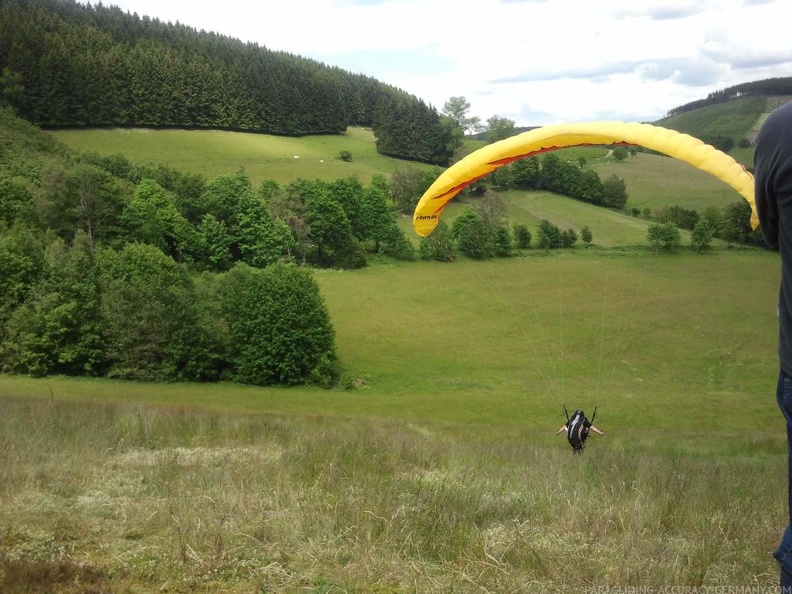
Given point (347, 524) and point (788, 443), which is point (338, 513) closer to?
point (347, 524)

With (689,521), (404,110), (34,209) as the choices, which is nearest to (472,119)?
(404,110)

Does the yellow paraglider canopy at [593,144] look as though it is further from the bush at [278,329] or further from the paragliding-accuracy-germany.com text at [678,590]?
the bush at [278,329]

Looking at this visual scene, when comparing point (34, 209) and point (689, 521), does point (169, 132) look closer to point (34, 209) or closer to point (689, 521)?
Result: point (34, 209)

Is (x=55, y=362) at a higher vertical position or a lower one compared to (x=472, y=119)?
lower

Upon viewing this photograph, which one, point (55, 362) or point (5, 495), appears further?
point (55, 362)

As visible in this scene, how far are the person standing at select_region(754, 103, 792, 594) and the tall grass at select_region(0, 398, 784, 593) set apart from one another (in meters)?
1.71

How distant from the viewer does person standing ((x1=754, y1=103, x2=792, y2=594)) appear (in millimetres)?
2570

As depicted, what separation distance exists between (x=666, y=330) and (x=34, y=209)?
57.0m

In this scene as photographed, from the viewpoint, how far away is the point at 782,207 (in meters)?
2.62

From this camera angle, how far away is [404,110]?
358 feet

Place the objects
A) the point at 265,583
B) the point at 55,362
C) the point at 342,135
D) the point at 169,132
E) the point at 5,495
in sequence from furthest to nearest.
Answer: the point at 342,135 < the point at 169,132 < the point at 55,362 < the point at 5,495 < the point at 265,583

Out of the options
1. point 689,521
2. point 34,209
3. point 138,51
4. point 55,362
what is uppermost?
point 138,51

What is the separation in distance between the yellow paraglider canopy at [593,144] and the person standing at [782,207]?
18.2 ft

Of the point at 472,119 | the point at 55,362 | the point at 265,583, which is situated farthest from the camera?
the point at 472,119
